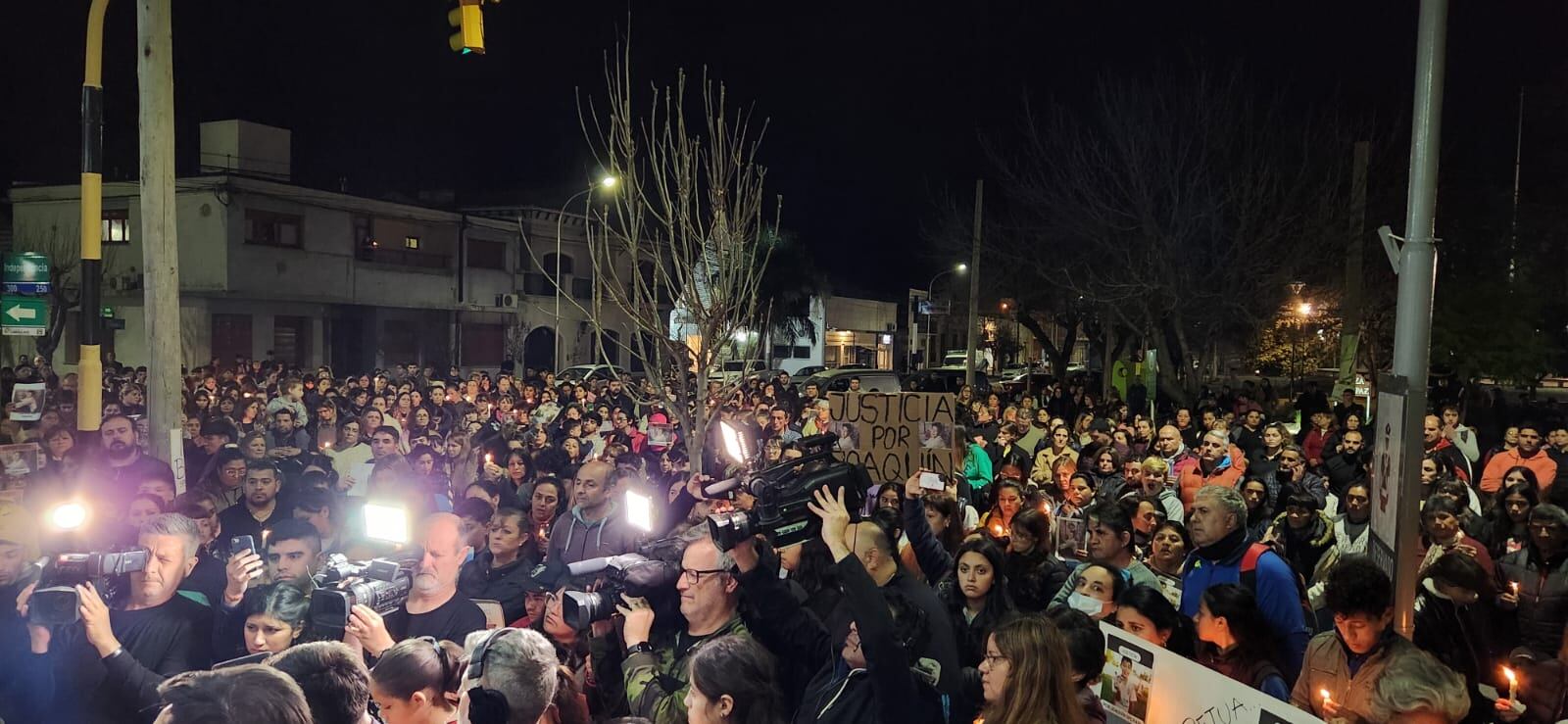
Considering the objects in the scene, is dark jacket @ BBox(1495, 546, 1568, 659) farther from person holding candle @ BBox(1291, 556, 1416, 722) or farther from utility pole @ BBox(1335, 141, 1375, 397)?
utility pole @ BBox(1335, 141, 1375, 397)

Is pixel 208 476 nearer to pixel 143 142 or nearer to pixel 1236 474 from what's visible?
pixel 143 142

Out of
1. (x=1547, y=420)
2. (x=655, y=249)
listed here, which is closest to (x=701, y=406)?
(x=655, y=249)

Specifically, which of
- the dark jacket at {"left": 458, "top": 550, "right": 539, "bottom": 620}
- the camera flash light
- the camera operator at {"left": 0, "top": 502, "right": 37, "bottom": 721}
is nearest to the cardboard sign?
the dark jacket at {"left": 458, "top": 550, "right": 539, "bottom": 620}

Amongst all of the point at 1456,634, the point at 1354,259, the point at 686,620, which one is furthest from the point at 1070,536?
the point at 1354,259

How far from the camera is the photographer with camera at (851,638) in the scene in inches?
158

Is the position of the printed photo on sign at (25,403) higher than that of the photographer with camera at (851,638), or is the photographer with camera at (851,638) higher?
the printed photo on sign at (25,403)

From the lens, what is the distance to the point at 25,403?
34.2 feet

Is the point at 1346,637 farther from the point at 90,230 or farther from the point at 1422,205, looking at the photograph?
the point at 90,230

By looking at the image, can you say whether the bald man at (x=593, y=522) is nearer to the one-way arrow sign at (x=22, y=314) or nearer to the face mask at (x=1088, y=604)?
the face mask at (x=1088, y=604)

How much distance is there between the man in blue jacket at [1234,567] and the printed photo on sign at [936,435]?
183 cm

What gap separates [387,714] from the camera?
3.78 m

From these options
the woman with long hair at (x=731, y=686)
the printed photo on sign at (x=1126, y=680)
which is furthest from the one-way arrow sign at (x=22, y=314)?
the printed photo on sign at (x=1126, y=680)

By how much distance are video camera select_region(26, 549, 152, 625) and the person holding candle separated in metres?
4.81

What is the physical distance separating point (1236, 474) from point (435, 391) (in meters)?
11.5
